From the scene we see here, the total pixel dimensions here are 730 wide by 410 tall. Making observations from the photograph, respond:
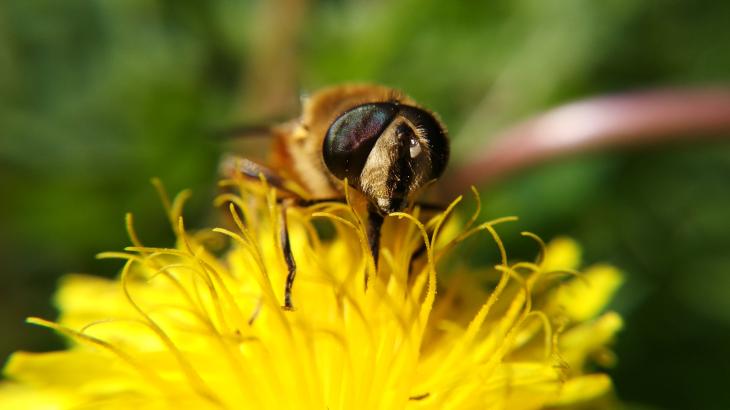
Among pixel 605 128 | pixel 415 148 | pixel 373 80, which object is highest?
pixel 373 80

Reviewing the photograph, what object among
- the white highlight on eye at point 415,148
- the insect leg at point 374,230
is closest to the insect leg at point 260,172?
the insect leg at point 374,230

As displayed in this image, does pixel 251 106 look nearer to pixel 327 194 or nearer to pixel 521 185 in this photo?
pixel 521 185

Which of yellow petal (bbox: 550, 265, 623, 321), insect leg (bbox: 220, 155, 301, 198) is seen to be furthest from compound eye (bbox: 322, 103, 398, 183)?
yellow petal (bbox: 550, 265, 623, 321)

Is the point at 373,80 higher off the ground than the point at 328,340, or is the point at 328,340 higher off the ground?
the point at 373,80

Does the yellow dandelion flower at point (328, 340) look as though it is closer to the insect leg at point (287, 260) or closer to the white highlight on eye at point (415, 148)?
the insect leg at point (287, 260)

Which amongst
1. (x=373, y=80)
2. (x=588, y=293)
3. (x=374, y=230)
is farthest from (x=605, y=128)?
(x=374, y=230)

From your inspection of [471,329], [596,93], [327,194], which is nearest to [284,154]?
[327,194]

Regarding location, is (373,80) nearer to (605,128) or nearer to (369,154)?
(605,128)

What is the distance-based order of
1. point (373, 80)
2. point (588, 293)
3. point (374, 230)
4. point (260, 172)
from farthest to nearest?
point (373, 80), point (588, 293), point (260, 172), point (374, 230)
